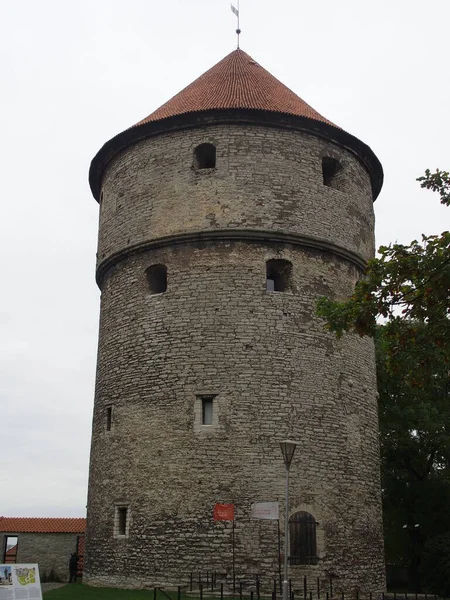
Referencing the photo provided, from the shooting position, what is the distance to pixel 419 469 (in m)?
23.2

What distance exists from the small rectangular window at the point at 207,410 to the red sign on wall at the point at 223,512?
1601 mm

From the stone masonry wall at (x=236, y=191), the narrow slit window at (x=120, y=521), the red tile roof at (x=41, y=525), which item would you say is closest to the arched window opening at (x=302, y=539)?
the narrow slit window at (x=120, y=521)

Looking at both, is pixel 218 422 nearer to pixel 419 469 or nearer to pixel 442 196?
pixel 442 196

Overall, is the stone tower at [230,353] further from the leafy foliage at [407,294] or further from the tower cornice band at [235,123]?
the leafy foliage at [407,294]

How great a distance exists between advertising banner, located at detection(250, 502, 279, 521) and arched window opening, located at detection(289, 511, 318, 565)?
1062 mm

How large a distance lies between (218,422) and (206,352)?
4.55 feet

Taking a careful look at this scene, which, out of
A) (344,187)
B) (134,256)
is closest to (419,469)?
(344,187)

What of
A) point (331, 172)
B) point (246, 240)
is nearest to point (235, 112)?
point (331, 172)

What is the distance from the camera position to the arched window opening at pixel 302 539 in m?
13.2

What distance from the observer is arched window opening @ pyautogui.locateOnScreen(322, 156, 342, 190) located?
54.0 ft

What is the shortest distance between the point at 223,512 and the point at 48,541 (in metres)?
9.80

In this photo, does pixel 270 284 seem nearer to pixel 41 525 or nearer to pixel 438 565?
pixel 438 565

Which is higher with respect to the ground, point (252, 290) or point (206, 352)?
point (252, 290)

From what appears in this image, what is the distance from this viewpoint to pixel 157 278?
15.8 meters
